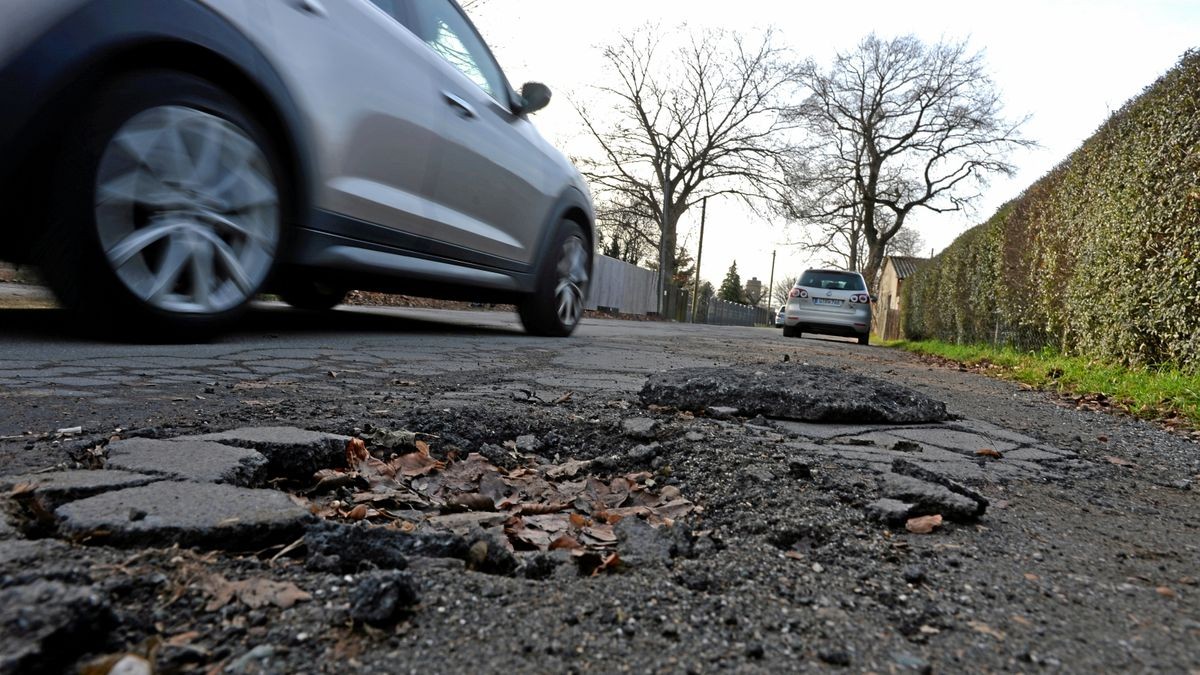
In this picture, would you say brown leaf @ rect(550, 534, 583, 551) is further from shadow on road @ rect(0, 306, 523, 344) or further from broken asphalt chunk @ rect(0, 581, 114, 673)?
shadow on road @ rect(0, 306, 523, 344)

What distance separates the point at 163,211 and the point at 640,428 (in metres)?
2.08

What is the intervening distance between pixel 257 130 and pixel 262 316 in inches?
91.1

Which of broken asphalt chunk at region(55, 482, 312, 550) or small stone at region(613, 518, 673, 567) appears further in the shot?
small stone at region(613, 518, 673, 567)

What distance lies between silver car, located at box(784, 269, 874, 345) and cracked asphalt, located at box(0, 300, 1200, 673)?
12.1m

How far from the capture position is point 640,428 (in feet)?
7.11

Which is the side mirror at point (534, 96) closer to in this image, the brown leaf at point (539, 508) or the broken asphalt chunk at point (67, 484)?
the brown leaf at point (539, 508)

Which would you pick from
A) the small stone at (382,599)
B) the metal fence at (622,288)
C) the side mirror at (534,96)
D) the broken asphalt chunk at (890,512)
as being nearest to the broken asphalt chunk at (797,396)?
the broken asphalt chunk at (890,512)

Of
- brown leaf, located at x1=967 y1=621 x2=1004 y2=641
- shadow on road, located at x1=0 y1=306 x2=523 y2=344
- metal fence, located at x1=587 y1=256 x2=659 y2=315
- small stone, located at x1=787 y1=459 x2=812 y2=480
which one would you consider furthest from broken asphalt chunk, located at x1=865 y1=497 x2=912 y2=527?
metal fence, located at x1=587 y1=256 x2=659 y2=315

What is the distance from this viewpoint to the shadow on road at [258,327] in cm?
318

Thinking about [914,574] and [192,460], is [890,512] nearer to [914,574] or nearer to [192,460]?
[914,574]

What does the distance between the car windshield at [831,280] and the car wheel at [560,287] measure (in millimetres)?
9890

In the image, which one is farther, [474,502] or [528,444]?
[528,444]

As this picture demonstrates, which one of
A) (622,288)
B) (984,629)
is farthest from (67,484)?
(622,288)

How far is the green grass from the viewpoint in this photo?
373 centimetres
